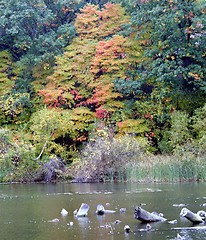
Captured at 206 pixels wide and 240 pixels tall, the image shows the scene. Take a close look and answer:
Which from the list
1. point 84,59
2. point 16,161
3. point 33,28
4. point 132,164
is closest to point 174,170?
point 132,164

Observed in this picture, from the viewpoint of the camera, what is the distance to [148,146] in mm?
28422

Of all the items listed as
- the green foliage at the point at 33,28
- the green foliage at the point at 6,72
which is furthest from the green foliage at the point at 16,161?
the green foliage at the point at 33,28

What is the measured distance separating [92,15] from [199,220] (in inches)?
993

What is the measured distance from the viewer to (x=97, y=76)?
104 feet

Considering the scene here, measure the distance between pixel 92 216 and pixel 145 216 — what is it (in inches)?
65.2

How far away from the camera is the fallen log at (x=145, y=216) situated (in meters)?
9.49

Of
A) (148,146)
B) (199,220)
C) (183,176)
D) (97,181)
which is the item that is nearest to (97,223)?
(199,220)

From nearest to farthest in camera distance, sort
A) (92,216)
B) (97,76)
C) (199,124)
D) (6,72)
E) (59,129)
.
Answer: (92,216) → (199,124) → (59,129) → (97,76) → (6,72)

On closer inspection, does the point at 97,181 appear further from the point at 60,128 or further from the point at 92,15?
the point at 92,15

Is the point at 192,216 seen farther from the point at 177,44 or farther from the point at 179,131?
the point at 177,44

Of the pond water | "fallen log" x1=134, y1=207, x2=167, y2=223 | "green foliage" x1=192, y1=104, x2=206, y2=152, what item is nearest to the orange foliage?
"green foliage" x1=192, y1=104, x2=206, y2=152

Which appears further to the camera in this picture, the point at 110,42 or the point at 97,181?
the point at 110,42

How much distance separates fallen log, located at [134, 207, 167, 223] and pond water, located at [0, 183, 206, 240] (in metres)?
0.14

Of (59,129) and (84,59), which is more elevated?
(84,59)
